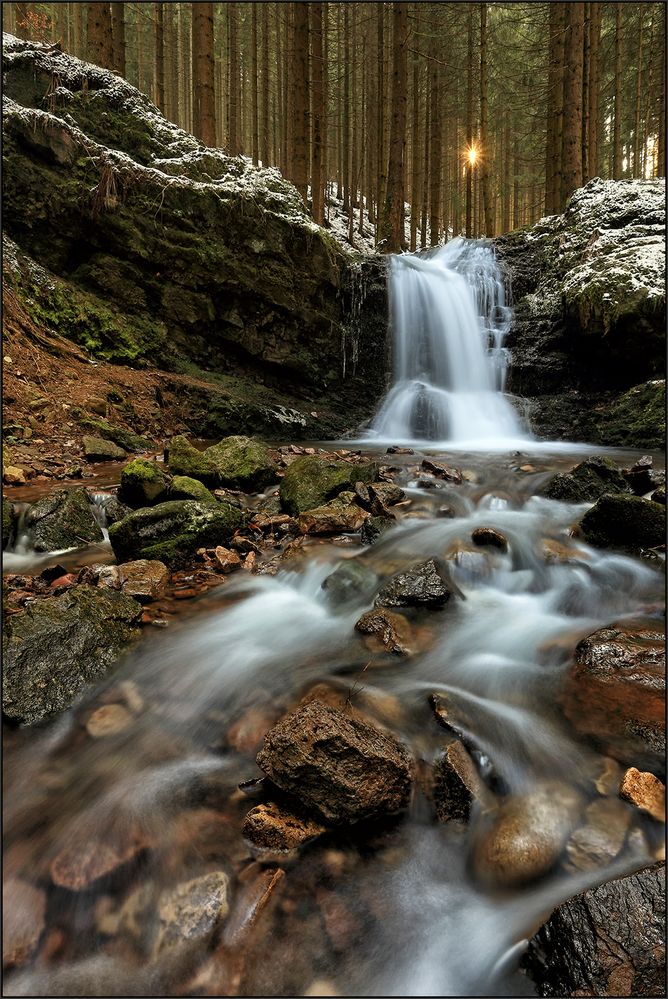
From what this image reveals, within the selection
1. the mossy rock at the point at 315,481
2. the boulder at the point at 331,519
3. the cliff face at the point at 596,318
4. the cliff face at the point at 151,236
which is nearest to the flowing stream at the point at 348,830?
the boulder at the point at 331,519

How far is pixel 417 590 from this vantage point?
13.0 ft

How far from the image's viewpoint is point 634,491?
5820mm

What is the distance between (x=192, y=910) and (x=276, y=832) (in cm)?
39

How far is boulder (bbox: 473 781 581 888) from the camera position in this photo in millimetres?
1906

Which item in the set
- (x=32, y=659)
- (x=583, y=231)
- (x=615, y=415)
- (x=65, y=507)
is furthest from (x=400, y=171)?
(x=32, y=659)

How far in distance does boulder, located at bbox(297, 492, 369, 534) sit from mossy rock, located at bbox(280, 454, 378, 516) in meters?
0.23

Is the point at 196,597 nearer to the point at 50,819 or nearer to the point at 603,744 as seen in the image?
the point at 50,819

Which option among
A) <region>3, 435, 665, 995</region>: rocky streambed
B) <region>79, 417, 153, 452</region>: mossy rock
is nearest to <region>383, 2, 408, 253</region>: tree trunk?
<region>79, 417, 153, 452</region>: mossy rock

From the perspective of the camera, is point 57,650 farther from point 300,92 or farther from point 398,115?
point 398,115

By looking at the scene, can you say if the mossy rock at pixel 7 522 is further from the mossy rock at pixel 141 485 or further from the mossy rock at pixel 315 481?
the mossy rock at pixel 315 481

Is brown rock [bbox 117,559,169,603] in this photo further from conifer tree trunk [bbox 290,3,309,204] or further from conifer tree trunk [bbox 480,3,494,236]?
conifer tree trunk [bbox 480,3,494,236]

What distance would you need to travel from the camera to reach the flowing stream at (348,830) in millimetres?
1663

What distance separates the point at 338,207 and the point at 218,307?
17.6 m

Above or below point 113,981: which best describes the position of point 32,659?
above
